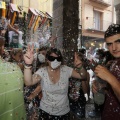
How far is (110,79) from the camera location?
2.23 metres

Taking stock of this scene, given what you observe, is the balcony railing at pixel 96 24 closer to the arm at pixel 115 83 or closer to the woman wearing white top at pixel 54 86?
the woman wearing white top at pixel 54 86

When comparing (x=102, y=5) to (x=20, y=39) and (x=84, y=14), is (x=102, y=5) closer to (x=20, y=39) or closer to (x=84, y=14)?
(x=84, y=14)

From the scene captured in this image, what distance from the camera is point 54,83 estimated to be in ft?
11.3

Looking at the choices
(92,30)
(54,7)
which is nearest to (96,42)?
(92,30)

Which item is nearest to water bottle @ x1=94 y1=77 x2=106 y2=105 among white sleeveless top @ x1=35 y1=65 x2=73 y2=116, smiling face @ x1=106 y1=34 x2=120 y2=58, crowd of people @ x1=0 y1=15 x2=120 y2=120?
crowd of people @ x1=0 y1=15 x2=120 y2=120

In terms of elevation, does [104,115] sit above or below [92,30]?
below

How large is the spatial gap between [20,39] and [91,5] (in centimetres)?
1310

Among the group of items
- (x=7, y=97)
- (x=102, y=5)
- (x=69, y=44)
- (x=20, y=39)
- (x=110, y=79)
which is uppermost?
(x=102, y=5)

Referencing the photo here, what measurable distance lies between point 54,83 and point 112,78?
1396 mm

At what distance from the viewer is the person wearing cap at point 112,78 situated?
2238mm

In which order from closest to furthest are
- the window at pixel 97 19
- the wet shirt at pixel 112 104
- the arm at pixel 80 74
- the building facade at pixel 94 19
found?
the wet shirt at pixel 112 104 → the arm at pixel 80 74 → the building facade at pixel 94 19 → the window at pixel 97 19

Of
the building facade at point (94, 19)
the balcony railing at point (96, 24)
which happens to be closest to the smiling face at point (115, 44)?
the building facade at point (94, 19)

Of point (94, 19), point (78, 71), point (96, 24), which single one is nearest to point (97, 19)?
point (94, 19)

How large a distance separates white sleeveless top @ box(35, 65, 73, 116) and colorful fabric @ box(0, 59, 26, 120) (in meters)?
0.76
